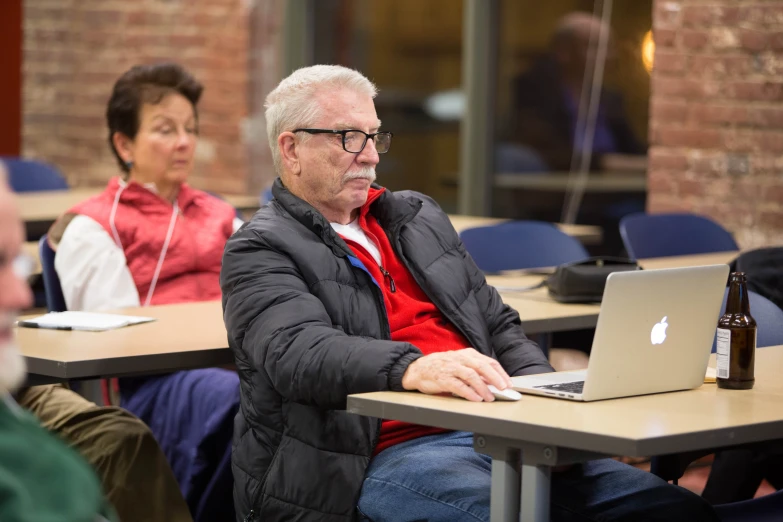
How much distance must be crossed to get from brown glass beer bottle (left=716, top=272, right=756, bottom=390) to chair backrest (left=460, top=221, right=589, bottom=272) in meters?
1.72

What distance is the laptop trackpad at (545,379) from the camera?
2.20 m

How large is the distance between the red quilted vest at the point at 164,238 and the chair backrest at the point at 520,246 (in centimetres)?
83

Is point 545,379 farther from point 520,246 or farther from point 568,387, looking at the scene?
point 520,246

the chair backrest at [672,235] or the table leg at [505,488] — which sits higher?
the chair backrest at [672,235]

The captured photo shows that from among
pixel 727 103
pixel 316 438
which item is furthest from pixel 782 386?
pixel 727 103

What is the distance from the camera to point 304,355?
7.39ft

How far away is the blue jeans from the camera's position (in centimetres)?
221

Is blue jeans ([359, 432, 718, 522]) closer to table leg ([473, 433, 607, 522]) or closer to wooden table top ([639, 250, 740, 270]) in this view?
table leg ([473, 433, 607, 522])

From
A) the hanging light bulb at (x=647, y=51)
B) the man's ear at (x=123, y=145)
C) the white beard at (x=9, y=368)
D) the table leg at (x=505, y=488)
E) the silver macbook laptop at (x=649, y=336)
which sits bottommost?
the table leg at (x=505, y=488)

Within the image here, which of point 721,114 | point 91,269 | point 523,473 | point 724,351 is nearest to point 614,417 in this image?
point 523,473

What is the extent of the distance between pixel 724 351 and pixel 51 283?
5.93 ft

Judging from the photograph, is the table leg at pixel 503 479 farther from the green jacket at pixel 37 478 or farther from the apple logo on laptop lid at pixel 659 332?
the green jacket at pixel 37 478

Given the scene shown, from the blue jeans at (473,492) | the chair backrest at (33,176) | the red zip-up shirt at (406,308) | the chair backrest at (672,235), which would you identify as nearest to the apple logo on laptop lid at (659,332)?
the blue jeans at (473,492)

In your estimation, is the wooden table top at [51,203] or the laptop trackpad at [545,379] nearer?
the laptop trackpad at [545,379]
